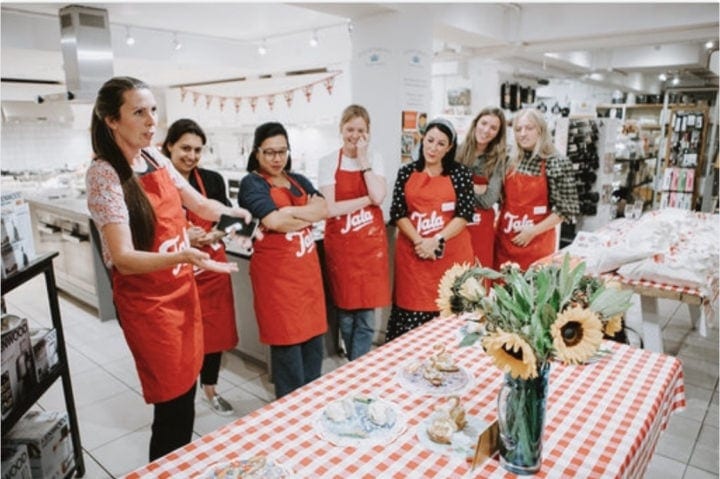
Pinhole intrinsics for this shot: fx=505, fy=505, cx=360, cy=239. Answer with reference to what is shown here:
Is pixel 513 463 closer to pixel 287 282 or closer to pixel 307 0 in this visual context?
pixel 287 282

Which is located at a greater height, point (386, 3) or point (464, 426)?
point (386, 3)

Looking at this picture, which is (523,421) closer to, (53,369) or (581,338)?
(581,338)

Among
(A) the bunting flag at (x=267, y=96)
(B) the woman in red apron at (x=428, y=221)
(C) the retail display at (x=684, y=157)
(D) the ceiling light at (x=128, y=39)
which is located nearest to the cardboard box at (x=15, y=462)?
(B) the woman in red apron at (x=428, y=221)

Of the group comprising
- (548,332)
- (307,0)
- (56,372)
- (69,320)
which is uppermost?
(307,0)

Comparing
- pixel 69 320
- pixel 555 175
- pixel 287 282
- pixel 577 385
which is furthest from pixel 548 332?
pixel 69 320

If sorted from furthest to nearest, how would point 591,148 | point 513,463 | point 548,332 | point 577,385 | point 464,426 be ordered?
point 591,148
point 577,385
point 464,426
point 513,463
point 548,332

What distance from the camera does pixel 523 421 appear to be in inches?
46.1

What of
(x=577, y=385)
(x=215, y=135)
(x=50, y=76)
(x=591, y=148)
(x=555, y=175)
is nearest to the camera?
(x=577, y=385)

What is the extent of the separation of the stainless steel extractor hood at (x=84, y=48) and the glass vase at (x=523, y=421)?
5281 millimetres

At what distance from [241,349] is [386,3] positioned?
276cm

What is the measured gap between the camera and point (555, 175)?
3203mm

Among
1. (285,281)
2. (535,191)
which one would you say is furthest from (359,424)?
(535,191)

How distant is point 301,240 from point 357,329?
81 cm

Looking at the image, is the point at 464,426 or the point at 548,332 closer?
the point at 548,332
